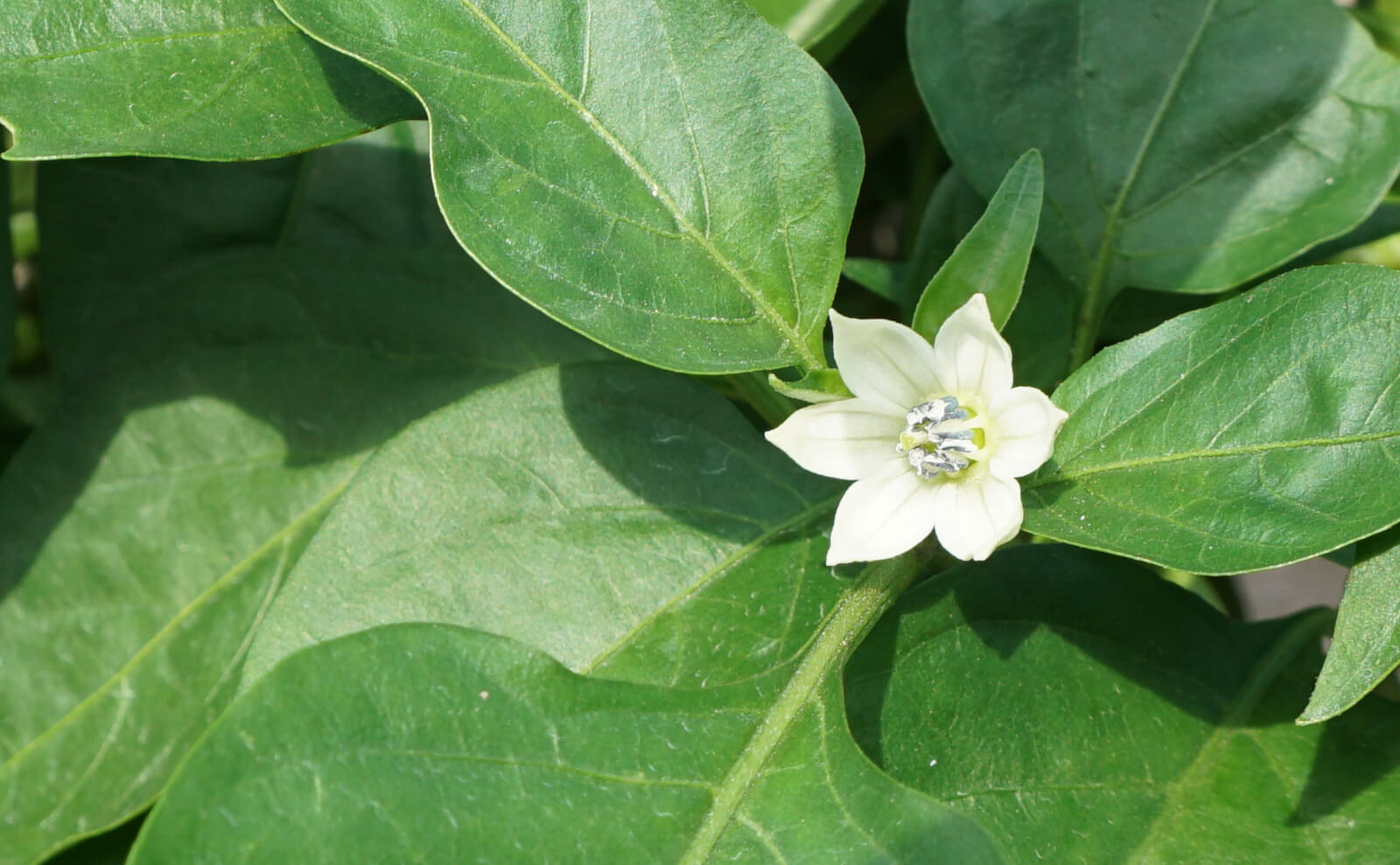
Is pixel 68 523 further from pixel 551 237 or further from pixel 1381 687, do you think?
pixel 1381 687

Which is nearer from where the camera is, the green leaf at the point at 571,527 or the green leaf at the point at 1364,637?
the green leaf at the point at 1364,637

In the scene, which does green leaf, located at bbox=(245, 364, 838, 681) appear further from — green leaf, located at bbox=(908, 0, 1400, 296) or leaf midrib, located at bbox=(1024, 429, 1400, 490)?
green leaf, located at bbox=(908, 0, 1400, 296)

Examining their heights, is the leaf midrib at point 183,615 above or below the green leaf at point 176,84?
below

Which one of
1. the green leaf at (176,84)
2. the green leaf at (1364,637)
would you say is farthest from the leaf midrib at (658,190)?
the green leaf at (1364,637)

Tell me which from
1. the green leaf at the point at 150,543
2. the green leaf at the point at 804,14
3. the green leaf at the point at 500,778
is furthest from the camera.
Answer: the green leaf at the point at 804,14

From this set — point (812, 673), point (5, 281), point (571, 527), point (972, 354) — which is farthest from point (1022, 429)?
point (5, 281)

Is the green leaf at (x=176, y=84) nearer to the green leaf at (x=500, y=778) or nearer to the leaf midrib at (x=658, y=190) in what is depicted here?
the leaf midrib at (x=658, y=190)
